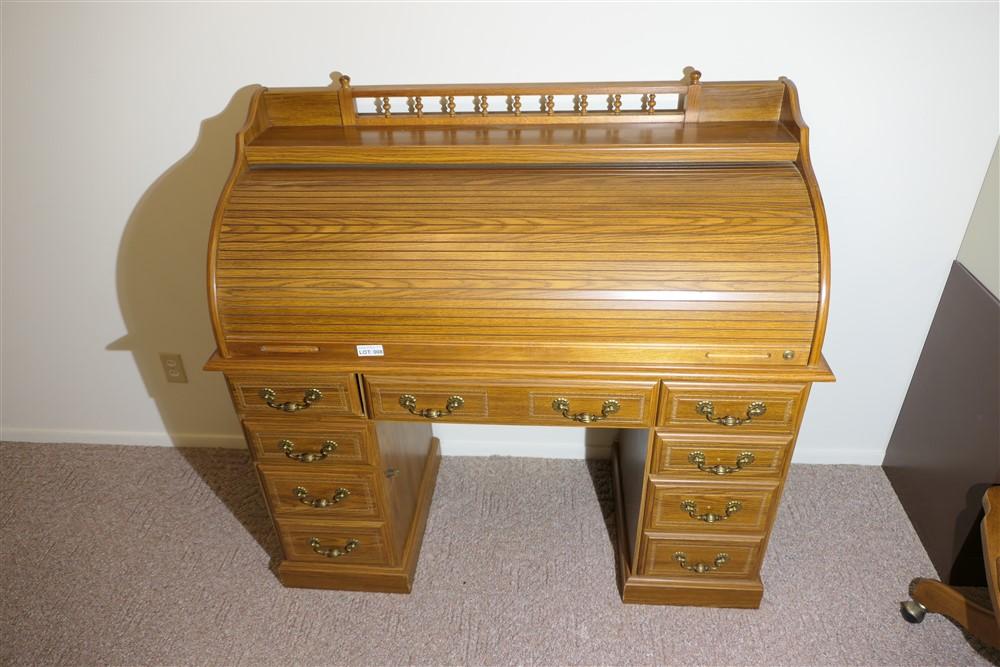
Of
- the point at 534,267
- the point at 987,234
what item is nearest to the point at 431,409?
the point at 534,267

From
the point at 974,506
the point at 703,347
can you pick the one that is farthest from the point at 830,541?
the point at 703,347

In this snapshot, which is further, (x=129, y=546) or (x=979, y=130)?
(x=129, y=546)

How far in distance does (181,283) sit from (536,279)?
1354mm

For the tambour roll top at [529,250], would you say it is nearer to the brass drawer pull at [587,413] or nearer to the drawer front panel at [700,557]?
the brass drawer pull at [587,413]

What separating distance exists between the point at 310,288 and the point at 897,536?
192 centimetres

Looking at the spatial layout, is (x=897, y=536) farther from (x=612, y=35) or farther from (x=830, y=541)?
(x=612, y=35)

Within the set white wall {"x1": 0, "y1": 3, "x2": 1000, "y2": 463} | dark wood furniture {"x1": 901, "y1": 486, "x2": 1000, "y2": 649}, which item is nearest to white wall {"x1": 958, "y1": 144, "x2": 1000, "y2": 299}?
white wall {"x1": 0, "y1": 3, "x2": 1000, "y2": 463}

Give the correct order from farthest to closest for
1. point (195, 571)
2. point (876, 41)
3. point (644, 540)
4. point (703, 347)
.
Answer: point (195, 571) → point (644, 540) → point (876, 41) → point (703, 347)

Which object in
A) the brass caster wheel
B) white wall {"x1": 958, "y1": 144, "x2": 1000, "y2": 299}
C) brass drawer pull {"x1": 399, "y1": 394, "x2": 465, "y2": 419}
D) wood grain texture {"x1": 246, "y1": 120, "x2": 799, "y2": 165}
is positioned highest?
wood grain texture {"x1": 246, "y1": 120, "x2": 799, "y2": 165}

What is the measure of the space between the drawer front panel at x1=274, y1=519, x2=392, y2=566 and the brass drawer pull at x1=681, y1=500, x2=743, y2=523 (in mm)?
809

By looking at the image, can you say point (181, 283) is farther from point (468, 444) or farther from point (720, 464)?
point (720, 464)

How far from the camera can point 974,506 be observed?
1.80 metres

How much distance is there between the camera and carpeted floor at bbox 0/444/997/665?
71.1 inches

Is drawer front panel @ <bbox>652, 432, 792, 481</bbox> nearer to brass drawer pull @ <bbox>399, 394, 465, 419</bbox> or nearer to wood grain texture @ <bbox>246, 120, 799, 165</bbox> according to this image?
brass drawer pull @ <bbox>399, 394, 465, 419</bbox>
